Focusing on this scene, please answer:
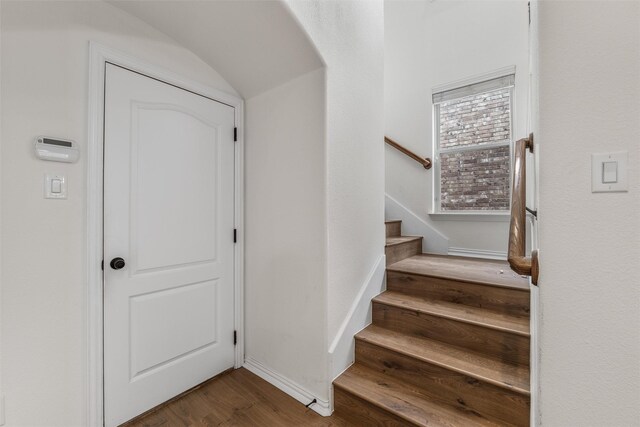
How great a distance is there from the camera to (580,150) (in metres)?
0.85

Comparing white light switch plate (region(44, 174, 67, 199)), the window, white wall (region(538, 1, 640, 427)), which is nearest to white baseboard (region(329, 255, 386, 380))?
white wall (region(538, 1, 640, 427))

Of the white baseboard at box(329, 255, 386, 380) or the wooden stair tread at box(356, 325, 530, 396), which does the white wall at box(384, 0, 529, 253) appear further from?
the wooden stair tread at box(356, 325, 530, 396)

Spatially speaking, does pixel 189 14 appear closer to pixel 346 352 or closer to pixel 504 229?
pixel 346 352

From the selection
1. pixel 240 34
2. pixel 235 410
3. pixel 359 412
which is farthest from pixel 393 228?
pixel 240 34

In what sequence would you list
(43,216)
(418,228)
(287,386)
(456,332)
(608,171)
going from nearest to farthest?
(608,171) → (43,216) → (456,332) → (287,386) → (418,228)

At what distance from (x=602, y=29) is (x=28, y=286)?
2.42 metres

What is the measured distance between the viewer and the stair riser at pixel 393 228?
3167 millimetres

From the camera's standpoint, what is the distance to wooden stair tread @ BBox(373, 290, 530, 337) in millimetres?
1597

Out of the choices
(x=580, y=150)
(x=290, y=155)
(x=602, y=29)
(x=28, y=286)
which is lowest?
(x=28, y=286)

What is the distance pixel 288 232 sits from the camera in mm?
1914

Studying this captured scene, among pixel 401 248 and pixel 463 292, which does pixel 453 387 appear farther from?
pixel 401 248

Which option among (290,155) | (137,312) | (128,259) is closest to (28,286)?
(128,259)

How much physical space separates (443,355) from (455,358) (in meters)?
0.06

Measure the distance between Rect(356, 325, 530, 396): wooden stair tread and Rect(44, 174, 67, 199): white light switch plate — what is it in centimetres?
187
